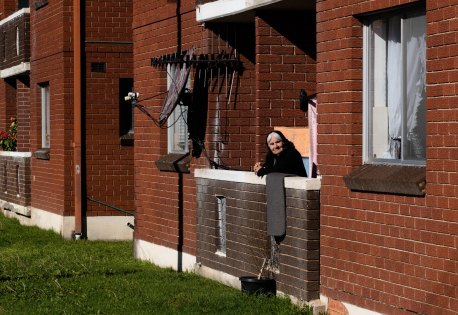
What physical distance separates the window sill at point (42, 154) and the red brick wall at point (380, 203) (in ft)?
43.6

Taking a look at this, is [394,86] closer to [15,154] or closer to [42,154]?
[42,154]

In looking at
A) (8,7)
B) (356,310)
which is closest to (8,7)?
(8,7)

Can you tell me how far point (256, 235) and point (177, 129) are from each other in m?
4.14

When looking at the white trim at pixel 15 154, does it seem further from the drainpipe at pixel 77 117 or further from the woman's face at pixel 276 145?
the woman's face at pixel 276 145

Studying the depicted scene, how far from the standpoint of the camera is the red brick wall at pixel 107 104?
22844 millimetres

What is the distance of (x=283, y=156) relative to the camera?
44.9ft

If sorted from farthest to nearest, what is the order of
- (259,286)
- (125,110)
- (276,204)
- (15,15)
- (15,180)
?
(15,180), (15,15), (125,110), (259,286), (276,204)

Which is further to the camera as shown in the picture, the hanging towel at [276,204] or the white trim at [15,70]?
the white trim at [15,70]

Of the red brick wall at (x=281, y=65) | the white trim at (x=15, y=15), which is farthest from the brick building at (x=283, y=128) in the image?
the white trim at (x=15, y=15)

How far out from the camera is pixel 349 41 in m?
11.8

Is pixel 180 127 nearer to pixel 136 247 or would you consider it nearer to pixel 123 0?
pixel 136 247

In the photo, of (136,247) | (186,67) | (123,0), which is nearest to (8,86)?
(123,0)

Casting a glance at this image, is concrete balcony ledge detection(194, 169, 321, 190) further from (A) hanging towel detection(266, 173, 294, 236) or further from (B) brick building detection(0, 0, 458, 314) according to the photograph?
(A) hanging towel detection(266, 173, 294, 236)

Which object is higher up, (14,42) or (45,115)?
(14,42)
